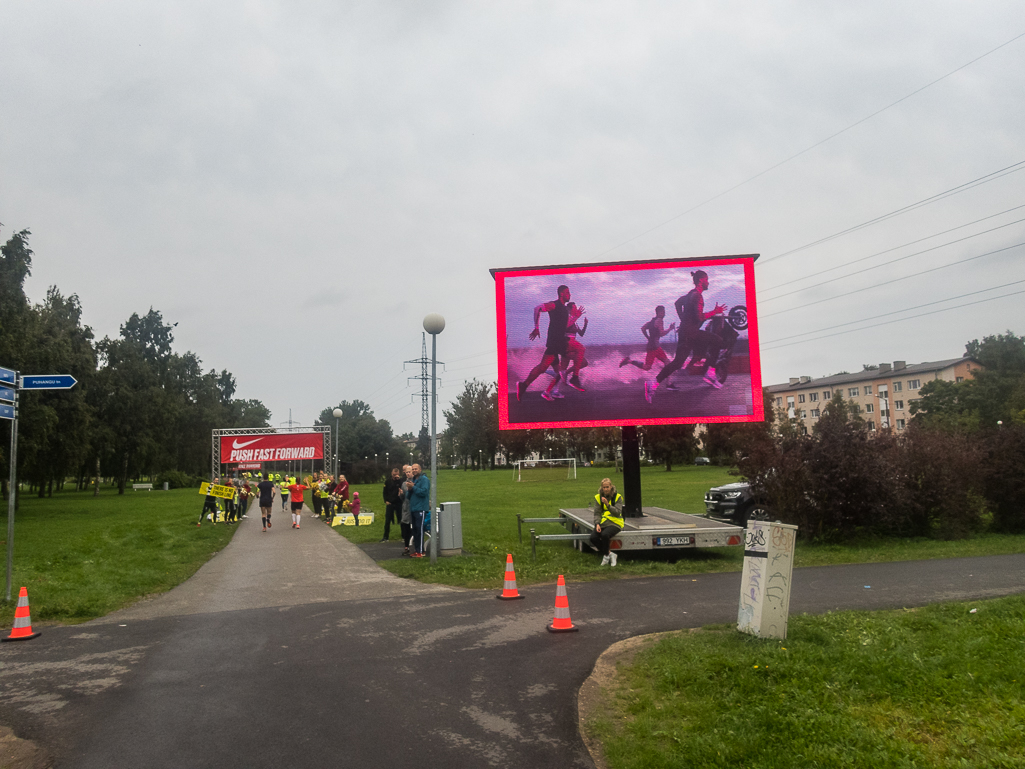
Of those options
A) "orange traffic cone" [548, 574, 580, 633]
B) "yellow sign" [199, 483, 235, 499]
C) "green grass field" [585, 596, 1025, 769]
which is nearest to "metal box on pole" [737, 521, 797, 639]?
"green grass field" [585, 596, 1025, 769]

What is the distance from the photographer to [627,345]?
50.6 feet

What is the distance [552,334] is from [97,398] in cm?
4530

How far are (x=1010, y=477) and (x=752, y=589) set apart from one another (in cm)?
1350

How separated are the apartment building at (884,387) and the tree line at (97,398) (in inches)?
2931

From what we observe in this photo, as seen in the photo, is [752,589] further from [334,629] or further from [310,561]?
[310,561]

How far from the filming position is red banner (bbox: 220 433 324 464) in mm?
43312

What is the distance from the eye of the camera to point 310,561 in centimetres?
1489

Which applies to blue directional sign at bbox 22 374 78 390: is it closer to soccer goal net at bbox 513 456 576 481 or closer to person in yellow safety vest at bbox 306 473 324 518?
person in yellow safety vest at bbox 306 473 324 518

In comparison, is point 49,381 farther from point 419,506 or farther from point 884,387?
point 884,387

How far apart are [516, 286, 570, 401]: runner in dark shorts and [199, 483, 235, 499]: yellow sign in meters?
16.1

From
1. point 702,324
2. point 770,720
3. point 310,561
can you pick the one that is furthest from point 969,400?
point 770,720

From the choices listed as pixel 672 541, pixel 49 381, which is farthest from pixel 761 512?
pixel 49 381

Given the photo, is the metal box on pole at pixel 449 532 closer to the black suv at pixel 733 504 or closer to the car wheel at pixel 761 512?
the car wheel at pixel 761 512

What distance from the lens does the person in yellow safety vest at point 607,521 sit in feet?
41.5
